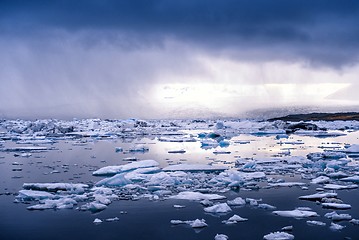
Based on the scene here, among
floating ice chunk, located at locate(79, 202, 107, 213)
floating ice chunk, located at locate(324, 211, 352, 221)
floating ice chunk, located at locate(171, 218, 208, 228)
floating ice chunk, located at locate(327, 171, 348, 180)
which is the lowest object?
floating ice chunk, located at locate(324, 211, 352, 221)

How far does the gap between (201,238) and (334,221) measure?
2262 millimetres

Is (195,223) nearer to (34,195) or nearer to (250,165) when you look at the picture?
(34,195)

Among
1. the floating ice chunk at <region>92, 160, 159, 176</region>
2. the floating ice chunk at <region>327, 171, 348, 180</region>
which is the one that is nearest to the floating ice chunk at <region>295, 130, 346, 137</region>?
the floating ice chunk at <region>327, 171, 348, 180</region>

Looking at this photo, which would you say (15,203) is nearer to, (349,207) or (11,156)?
(349,207)

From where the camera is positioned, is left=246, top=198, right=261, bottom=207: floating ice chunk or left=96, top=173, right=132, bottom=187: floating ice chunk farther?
left=96, top=173, right=132, bottom=187: floating ice chunk

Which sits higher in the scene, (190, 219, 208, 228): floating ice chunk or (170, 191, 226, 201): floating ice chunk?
(170, 191, 226, 201): floating ice chunk

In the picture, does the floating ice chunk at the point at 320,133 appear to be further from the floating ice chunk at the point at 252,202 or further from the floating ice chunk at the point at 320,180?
the floating ice chunk at the point at 252,202

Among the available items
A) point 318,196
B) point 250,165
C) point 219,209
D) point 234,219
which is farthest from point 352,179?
point 234,219

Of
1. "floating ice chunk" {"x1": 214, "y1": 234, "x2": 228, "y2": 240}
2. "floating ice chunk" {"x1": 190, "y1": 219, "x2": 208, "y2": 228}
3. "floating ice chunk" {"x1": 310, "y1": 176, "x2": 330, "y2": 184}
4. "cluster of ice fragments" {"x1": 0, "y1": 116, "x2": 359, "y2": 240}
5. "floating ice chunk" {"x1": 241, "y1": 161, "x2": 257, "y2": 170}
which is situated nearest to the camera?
"floating ice chunk" {"x1": 214, "y1": 234, "x2": 228, "y2": 240}

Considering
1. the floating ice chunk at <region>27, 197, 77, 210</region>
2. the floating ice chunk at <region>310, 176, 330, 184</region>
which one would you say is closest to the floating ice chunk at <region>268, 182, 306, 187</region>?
the floating ice chunk at <region>310, 176, 330, 184</region>

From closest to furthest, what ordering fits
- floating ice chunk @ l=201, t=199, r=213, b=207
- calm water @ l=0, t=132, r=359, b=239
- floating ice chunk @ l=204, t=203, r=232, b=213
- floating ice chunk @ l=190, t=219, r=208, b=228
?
1. calm water @ l=0, t=132, r=359, b=239
2. floating ice chunk @ l=190, t=219, r=208, b=228
3. floating ice chunk @ l=204, t=203, r=232, b=213
4. floating ice chunk @ l=201, t=199, r=213, b=207

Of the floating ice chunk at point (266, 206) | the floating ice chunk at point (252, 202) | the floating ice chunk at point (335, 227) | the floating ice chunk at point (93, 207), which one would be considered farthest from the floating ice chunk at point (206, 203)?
the floating ice chunk at point (335, 227)

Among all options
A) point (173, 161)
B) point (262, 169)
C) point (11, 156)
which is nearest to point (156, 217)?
point (262, 169)

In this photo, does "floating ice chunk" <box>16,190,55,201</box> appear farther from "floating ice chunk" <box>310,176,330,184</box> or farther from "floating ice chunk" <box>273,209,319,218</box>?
"floating ice chunk" <box>310,176,330,184</box>
